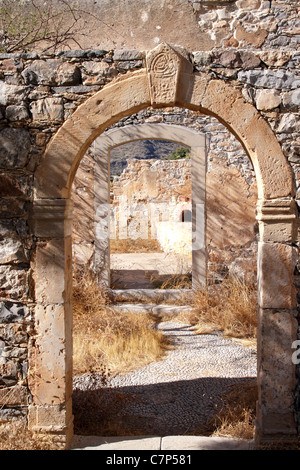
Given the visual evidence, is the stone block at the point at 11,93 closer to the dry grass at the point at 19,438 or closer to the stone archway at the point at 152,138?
the dry grass at the point at 19,438

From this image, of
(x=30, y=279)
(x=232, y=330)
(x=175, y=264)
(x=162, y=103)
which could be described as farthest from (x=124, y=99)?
(x=175, y=264)

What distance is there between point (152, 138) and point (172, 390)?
4.07 meters

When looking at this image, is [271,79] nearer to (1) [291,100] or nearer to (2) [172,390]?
(1) [291,100]

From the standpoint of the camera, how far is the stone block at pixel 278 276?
2.84 m

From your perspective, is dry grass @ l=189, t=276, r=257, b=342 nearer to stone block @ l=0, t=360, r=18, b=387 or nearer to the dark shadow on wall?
the dark shadow on wall

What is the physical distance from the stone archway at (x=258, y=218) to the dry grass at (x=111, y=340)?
144 centimetres

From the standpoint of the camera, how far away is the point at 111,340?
4.78m

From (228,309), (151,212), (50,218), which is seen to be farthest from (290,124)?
(151,212)

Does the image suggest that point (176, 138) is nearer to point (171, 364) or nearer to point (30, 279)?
point (171, 364)

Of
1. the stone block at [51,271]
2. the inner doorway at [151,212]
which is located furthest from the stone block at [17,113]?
the inner doorway at [151,212]

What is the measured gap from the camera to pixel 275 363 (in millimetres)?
2844

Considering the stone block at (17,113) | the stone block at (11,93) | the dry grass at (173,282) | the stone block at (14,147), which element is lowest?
the dry grass at (173,282)

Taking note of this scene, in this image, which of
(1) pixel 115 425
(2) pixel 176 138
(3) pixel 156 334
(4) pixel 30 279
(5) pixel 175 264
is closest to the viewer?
(4) pixel 30 279
